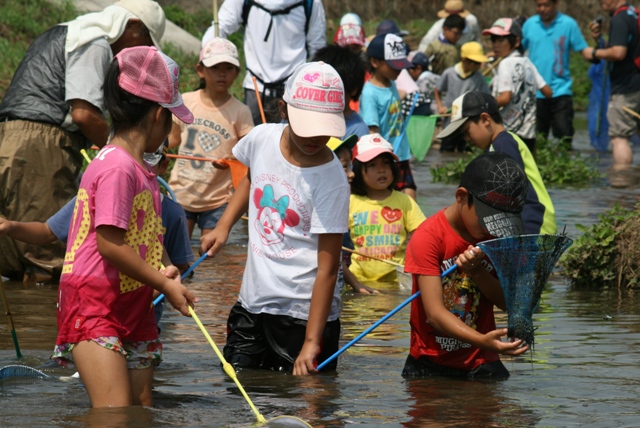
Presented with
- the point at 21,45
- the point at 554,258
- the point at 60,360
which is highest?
the point at 21,45

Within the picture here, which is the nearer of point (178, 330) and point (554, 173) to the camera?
point (178, 330)

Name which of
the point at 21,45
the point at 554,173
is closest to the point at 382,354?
the point at 554,173

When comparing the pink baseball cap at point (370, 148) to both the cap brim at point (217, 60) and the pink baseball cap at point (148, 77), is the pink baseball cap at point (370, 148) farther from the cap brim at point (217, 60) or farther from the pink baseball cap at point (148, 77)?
the pink baseball cap at point (148, 77)

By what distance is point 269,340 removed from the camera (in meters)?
5.39

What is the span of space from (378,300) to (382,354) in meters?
1.48

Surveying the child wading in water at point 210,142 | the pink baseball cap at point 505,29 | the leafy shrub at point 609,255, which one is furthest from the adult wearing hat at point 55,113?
the pink baseball cap at point 505,29

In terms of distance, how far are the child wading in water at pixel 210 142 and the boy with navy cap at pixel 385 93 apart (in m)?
1.19

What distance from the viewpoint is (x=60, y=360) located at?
432cm

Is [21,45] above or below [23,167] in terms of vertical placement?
above

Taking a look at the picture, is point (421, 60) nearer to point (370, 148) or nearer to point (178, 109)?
point (370, 148)

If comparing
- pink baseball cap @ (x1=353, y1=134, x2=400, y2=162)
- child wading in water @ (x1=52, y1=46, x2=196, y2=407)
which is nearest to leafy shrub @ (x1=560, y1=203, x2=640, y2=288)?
pink baseball cap @ (x1=353, y1=134, x2=400, y2=162)

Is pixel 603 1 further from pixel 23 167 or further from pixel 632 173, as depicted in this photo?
pixel 23 167

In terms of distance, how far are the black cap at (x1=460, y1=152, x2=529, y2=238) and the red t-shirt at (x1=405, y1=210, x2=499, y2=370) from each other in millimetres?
212

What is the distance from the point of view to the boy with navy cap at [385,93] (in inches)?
361
